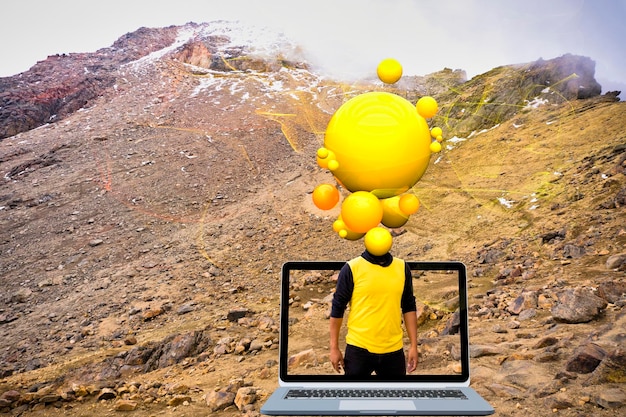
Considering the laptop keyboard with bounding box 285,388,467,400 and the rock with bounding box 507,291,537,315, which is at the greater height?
the laptop keyboard with bounding box 285,388,467,400

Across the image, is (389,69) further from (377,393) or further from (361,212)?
(377,393)

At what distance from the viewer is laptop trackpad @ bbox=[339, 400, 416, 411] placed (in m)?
2.31

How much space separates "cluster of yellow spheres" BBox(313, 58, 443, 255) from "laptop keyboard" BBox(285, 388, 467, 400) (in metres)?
0.79

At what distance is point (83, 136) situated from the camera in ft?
58.0

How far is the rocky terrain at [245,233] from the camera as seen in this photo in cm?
461

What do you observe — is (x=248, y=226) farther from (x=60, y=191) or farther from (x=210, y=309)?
(x=60, y=191)

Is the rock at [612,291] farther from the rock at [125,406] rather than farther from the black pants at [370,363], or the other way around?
the rock at [125,406]

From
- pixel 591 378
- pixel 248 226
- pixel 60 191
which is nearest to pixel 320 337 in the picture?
pixel 591 378

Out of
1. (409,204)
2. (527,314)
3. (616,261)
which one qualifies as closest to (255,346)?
(527,314)

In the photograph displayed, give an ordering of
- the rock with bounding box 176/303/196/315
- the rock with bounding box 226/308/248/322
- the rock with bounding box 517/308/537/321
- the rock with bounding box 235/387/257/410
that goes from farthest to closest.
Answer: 1. the rock with bounding box 176/303/196/315
2. the rock with bounding box 226/308/248/322
3. the rock with bounding box 517/308/537/321
4. the rock with bounding box 235/387/257/410

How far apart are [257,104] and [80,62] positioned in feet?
46.0

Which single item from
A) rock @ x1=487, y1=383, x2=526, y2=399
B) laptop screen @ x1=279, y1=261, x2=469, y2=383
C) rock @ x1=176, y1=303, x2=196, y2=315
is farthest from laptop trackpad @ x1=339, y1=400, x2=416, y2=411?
rock @ x1=176, y1=303, x2=196, y2=315

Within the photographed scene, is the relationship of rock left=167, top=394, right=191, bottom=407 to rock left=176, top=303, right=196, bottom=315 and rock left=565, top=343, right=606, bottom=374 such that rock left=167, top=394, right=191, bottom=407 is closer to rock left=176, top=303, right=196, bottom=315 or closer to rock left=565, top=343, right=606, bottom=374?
rock left=565, top=343, right=606, bottom=374

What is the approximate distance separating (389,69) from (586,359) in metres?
2.61
